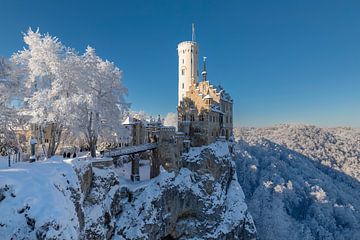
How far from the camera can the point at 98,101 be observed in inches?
1473

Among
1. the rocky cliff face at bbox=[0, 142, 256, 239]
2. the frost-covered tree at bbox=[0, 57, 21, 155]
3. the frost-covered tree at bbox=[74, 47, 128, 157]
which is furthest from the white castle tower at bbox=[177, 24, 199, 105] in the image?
the frost-covered tree at bbox=[0, 57, 21, 155]

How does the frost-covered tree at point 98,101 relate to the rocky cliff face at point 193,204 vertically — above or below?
above

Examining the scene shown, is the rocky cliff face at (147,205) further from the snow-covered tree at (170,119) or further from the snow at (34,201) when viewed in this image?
the snow-covered tree at (170,119)

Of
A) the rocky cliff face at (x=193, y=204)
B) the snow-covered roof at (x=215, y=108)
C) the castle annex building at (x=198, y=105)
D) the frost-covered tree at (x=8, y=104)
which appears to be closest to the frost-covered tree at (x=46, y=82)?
the frost-covered tree at (x=8, y=104)

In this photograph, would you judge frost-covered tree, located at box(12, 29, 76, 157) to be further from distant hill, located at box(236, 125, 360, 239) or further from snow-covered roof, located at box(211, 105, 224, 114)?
distant hill, located at box(236, 125, 360, 239)

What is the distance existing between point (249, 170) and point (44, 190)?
115m

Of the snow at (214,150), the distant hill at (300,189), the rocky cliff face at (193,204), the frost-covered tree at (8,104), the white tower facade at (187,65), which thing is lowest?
the distant hill at (300,189)

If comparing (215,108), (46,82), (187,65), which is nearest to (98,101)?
(46,82)

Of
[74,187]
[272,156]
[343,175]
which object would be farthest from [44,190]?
[343,175]

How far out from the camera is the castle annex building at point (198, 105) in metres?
54.9

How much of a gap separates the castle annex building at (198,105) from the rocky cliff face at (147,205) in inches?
128

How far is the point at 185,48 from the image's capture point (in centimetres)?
6569

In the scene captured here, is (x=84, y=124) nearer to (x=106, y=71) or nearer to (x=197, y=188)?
(x=106, y=71)

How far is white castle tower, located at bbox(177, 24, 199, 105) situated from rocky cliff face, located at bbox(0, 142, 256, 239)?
14.9 m
